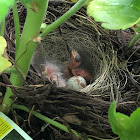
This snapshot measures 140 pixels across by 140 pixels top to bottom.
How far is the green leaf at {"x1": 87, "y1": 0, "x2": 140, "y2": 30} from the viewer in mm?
510

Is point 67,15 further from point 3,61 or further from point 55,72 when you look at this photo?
point 55,72

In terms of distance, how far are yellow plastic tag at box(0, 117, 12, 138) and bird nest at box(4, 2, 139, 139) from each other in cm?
7

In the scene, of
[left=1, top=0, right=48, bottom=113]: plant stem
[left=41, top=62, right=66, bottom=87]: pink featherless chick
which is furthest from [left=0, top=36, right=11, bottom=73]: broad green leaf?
[left=41, top=62, right=66, bottom=87]: pink featherless chick

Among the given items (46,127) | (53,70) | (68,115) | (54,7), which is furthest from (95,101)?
(54,7)

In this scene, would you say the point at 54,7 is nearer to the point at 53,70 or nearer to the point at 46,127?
the point at 53,70

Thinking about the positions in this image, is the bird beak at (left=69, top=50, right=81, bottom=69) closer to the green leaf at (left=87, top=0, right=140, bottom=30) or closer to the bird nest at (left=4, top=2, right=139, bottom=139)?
the bird nest at (left=4, top=2, right=139, bottom=139)

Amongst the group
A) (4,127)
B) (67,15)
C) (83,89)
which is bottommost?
(4,127)

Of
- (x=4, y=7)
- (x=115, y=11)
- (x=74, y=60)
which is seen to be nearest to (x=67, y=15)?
(x=115, y=11)

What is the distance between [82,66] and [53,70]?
0.15 m

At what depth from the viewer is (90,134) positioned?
69cm

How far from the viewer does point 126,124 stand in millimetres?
439

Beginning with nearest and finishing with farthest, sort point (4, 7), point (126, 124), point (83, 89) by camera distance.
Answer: point (4, 7)
point (126, 124)
point (83, 89)

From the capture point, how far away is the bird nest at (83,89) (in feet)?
2.21

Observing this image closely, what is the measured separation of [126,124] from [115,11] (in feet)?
0.86
